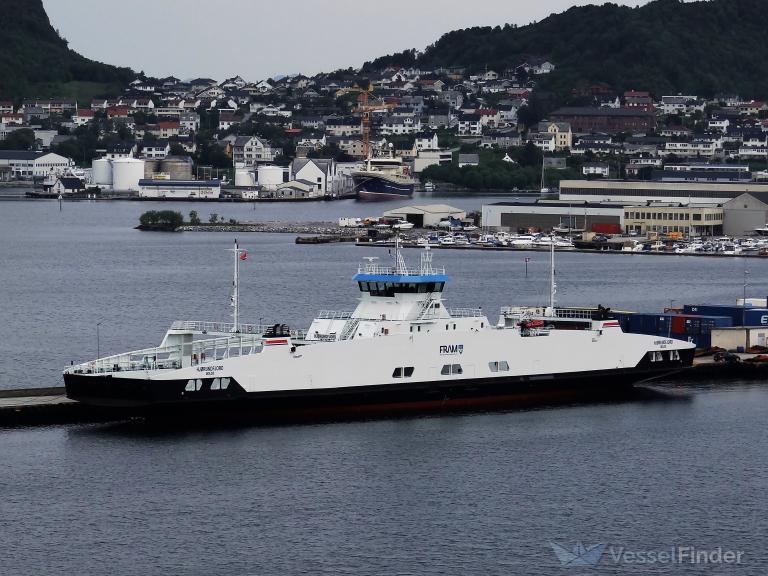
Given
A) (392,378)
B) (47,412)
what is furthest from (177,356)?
(392,378)

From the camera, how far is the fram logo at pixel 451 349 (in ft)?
129

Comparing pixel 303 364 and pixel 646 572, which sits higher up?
pixel 303 364

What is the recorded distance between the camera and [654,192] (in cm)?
11156

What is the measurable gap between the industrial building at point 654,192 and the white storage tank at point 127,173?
190 ft

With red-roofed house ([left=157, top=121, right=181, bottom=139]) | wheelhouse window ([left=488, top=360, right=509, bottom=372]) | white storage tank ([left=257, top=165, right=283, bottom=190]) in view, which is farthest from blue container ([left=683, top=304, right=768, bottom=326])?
red-roofed house ([left=157, top=121, right=181, bottom=139])

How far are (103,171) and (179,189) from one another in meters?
16.1

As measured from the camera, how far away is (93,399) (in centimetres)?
3656

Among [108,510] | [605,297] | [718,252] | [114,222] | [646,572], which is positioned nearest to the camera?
[646,572]

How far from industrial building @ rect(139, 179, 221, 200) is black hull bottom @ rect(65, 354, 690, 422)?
4310 inches

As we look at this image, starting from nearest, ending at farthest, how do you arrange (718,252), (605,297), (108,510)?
1. (108,510)
2. (605,297)
3. (718,252)

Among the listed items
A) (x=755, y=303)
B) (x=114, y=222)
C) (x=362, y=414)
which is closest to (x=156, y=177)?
(x=114, y=222)

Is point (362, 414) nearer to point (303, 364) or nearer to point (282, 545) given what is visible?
point (303, 364)

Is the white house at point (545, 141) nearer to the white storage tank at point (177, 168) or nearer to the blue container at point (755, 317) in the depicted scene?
the white storage tank at point (177, 168)

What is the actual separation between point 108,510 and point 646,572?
1002 cm
